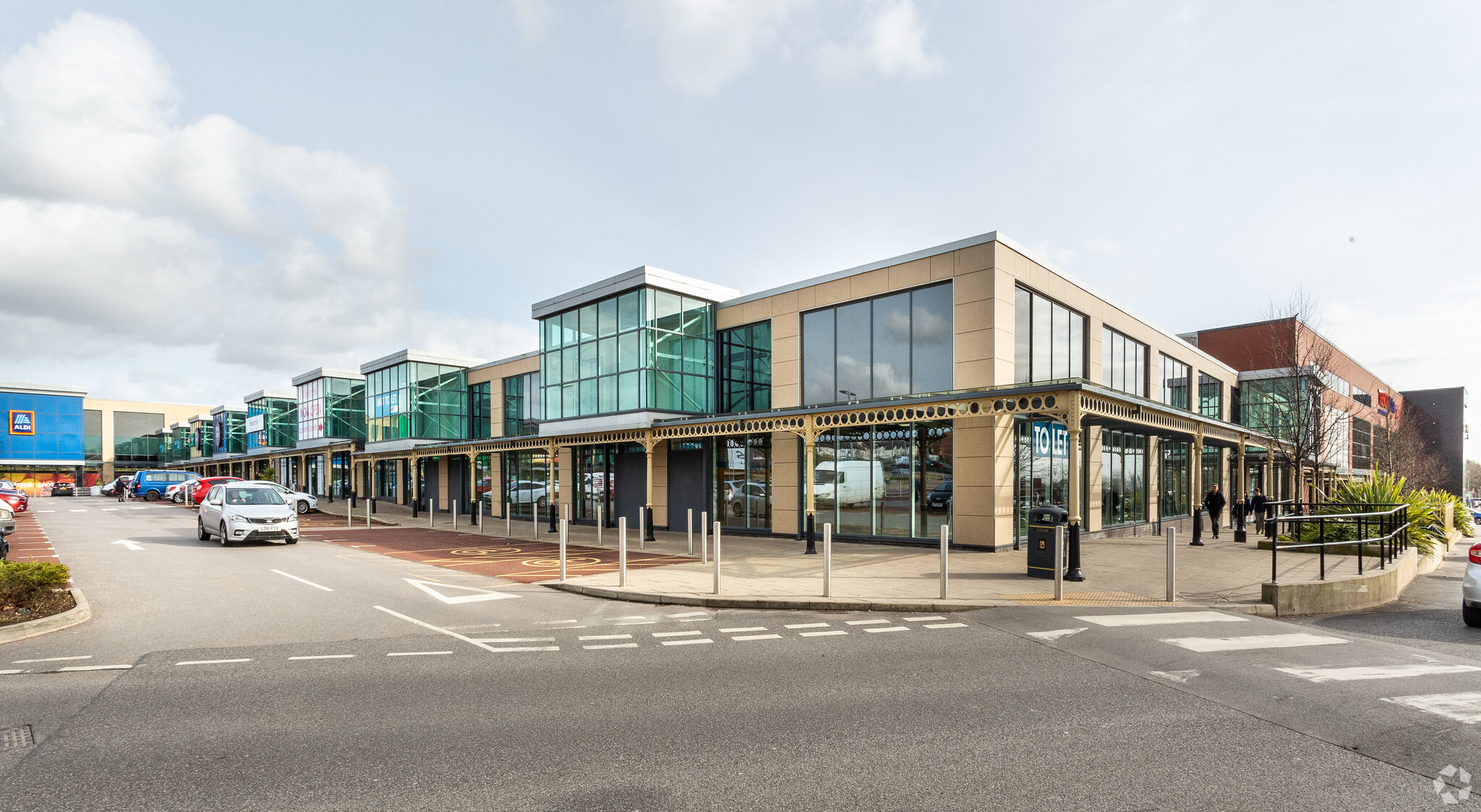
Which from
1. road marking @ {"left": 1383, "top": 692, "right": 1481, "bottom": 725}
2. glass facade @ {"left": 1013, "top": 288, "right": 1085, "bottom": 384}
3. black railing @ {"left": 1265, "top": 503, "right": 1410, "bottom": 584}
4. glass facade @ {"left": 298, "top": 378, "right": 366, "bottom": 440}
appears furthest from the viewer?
glass facade @ {"left": 298, "top": 378, "right": 366, "bottom": 440}

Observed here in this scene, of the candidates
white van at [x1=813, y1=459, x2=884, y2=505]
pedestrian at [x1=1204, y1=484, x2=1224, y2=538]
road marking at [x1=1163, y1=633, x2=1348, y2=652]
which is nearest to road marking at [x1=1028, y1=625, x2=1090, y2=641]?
road marking at [x1=1163, y1=633, x2=1348, y2=652]

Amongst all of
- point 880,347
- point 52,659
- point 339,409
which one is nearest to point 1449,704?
point 52,659

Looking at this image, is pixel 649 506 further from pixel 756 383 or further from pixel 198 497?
pixel 198 497

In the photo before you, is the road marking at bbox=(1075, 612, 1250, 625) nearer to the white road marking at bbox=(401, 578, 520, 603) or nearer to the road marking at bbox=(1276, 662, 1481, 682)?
the road marking at bbox=(1276, 662, 1481, 682)

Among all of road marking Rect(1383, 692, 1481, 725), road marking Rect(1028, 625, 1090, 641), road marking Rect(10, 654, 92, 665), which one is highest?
road marking Rect(1383, 692, 1481, 725)

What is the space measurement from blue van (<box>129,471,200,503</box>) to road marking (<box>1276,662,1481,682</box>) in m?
55.1

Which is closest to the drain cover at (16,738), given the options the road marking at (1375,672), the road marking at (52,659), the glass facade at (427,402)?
the road marking at (52,659)

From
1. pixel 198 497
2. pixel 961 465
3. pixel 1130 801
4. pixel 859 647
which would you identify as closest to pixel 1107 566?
pixel 961 465

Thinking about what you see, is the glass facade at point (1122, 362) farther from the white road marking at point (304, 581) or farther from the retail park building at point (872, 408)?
the white road marking at point (304, 581)

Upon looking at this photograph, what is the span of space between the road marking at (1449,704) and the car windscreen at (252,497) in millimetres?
22873

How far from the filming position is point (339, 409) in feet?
147

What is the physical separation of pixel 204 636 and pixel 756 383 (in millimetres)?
16862

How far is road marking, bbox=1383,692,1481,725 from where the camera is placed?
18.1ft

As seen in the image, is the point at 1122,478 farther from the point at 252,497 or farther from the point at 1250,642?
the point at 252,497
